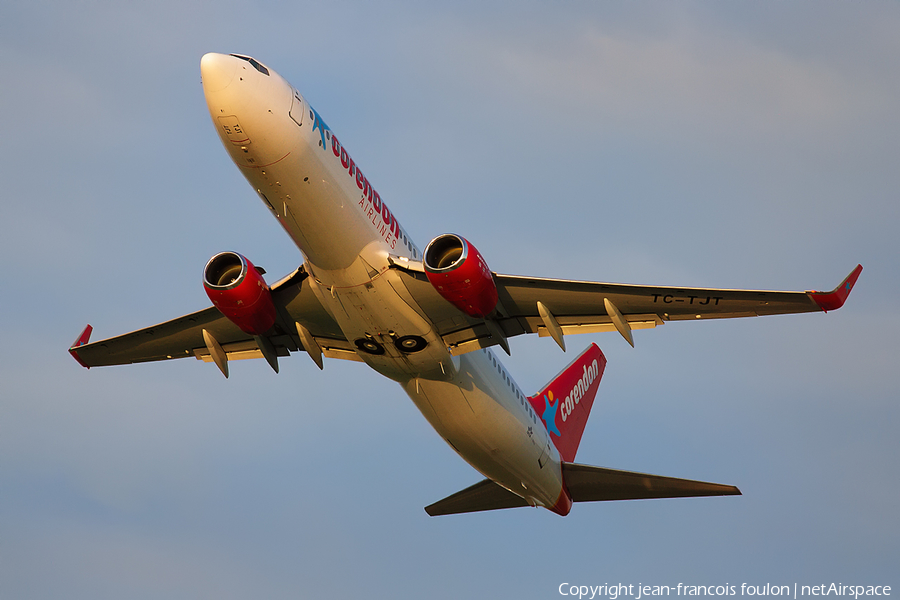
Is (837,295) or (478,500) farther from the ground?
(837,295)

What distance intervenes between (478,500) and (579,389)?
23.7 ft

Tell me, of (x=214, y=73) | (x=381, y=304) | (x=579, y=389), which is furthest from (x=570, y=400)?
(x=214, y=73)

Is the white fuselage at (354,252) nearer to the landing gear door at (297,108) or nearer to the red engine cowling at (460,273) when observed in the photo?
the landing gear door at (297,108)

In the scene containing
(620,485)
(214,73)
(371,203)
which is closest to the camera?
(214,73)

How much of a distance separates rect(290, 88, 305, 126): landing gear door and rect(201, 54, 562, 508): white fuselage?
3 cm

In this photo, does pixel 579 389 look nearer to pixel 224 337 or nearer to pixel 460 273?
pixel 224 337

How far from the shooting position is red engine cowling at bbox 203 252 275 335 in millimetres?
26438

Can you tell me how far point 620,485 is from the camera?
115 feet

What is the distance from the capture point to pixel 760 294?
25.1 m

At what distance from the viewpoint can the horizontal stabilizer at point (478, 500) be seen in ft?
120

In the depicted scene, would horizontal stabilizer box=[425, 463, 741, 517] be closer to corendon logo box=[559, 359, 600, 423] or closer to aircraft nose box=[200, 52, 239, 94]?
corendon logo box=[559, 359, 600, 423]

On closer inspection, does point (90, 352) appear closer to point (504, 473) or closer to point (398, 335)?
point (398, 335)

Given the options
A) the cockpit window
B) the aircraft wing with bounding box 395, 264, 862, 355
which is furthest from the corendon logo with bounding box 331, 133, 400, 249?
the cockpit window

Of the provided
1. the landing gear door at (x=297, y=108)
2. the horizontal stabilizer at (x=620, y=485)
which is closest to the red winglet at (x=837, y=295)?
the horizontal stabilizer at (x=620, y=485)
